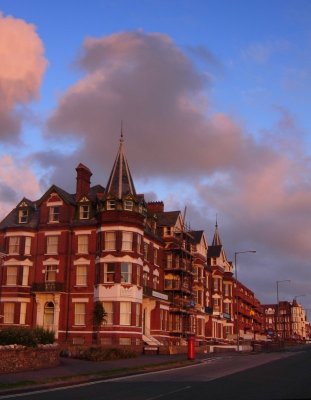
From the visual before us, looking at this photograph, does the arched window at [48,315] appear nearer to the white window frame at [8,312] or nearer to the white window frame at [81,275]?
the white window frame at [8,312]

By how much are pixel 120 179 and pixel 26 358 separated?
32.5m

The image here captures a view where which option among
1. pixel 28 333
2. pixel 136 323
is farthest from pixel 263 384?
pixel 136 323

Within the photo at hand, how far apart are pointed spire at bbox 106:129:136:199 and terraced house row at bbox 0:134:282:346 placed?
11 cm

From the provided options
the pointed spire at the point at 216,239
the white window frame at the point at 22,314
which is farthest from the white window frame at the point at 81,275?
the pointed spire at the point at 216,239

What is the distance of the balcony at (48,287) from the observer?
54.8 metres

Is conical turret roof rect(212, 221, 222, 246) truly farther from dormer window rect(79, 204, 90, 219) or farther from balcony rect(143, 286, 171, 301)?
dormer window rect(79, 204, 90, 219)

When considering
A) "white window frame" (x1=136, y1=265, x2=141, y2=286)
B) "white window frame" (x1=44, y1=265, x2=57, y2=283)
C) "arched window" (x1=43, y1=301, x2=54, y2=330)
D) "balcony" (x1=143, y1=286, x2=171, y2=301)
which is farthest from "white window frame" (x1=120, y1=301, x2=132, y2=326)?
"white window frame" (x1=44, y1=265, x2=57, y2=283)

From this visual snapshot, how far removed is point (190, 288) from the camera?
69000 mm

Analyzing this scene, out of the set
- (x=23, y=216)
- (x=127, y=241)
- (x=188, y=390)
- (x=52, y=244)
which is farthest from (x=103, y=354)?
(x=23, y=216)

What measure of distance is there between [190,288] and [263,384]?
48.1 m

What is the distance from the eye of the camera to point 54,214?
2281 inches

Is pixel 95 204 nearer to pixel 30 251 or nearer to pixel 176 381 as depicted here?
pixel 30 251

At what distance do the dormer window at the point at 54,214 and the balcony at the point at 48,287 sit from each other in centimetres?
681

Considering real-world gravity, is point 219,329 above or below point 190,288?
below
